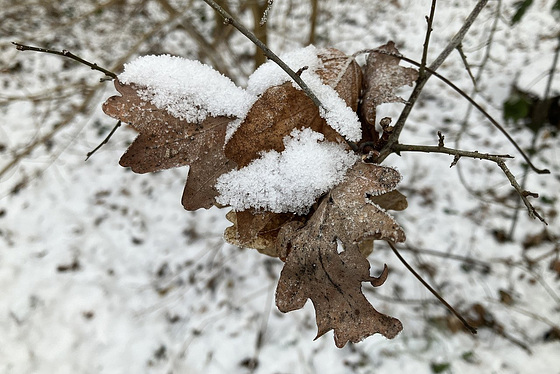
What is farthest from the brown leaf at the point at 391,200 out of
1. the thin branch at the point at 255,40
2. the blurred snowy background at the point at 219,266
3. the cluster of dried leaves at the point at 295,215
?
the blurred snowy background at the point at 219,266

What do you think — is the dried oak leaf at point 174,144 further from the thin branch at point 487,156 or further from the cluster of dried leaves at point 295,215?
the thin branch at point 487,156

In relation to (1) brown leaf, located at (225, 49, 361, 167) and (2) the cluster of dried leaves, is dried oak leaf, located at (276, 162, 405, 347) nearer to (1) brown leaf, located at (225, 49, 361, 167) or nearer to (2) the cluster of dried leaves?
(2) the cluster of dried leaves

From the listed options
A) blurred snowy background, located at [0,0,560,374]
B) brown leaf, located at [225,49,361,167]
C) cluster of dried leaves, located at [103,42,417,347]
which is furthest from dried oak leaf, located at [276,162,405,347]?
blurred snowy background, located at [0,0,560,374]

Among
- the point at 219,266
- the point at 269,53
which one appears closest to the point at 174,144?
the point at 269,53

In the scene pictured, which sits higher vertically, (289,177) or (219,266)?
(289,177)

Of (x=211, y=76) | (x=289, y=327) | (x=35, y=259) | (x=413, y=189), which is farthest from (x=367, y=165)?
(x=35, y=259)

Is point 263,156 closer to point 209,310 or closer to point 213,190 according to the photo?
point 213,190

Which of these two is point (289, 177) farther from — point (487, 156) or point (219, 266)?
point (219, 266)
